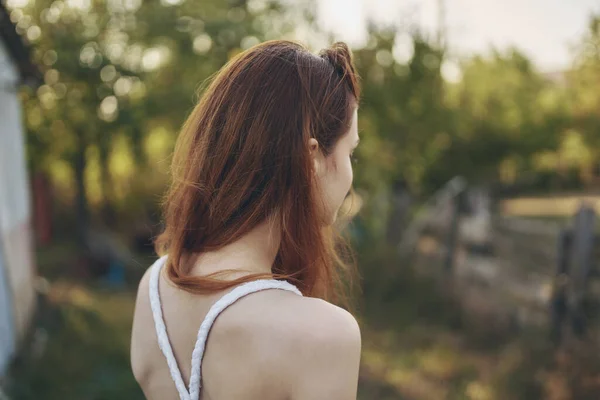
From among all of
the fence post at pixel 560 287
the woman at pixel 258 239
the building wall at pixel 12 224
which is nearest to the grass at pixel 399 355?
the fence post at pixel 560 287

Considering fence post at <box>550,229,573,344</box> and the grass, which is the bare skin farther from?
fence post at <box>550,229,573,344</box>

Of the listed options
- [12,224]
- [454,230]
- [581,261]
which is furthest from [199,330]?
[454,230]

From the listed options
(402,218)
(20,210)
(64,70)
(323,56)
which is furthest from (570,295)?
(64,70)

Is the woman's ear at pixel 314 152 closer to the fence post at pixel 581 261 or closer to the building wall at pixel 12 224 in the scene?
the fence post at pixel 581 261

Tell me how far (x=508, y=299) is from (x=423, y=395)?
1619 millimetres

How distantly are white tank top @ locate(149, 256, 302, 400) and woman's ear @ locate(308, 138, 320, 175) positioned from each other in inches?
9.9

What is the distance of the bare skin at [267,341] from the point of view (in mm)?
1083

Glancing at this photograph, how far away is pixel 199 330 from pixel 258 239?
0.70ft

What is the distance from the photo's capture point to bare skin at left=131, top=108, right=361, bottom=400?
1.08 metres

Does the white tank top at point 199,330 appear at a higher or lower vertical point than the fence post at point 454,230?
higher

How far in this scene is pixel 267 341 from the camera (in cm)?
110

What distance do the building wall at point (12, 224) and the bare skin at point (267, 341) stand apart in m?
4.59

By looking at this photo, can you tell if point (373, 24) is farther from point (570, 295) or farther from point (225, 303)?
point (225, 303)

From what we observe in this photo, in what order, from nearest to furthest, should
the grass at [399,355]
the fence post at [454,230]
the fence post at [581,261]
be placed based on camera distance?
the grass at [399,355]
the fence post at [581,261]
the fence post at [454,230]
